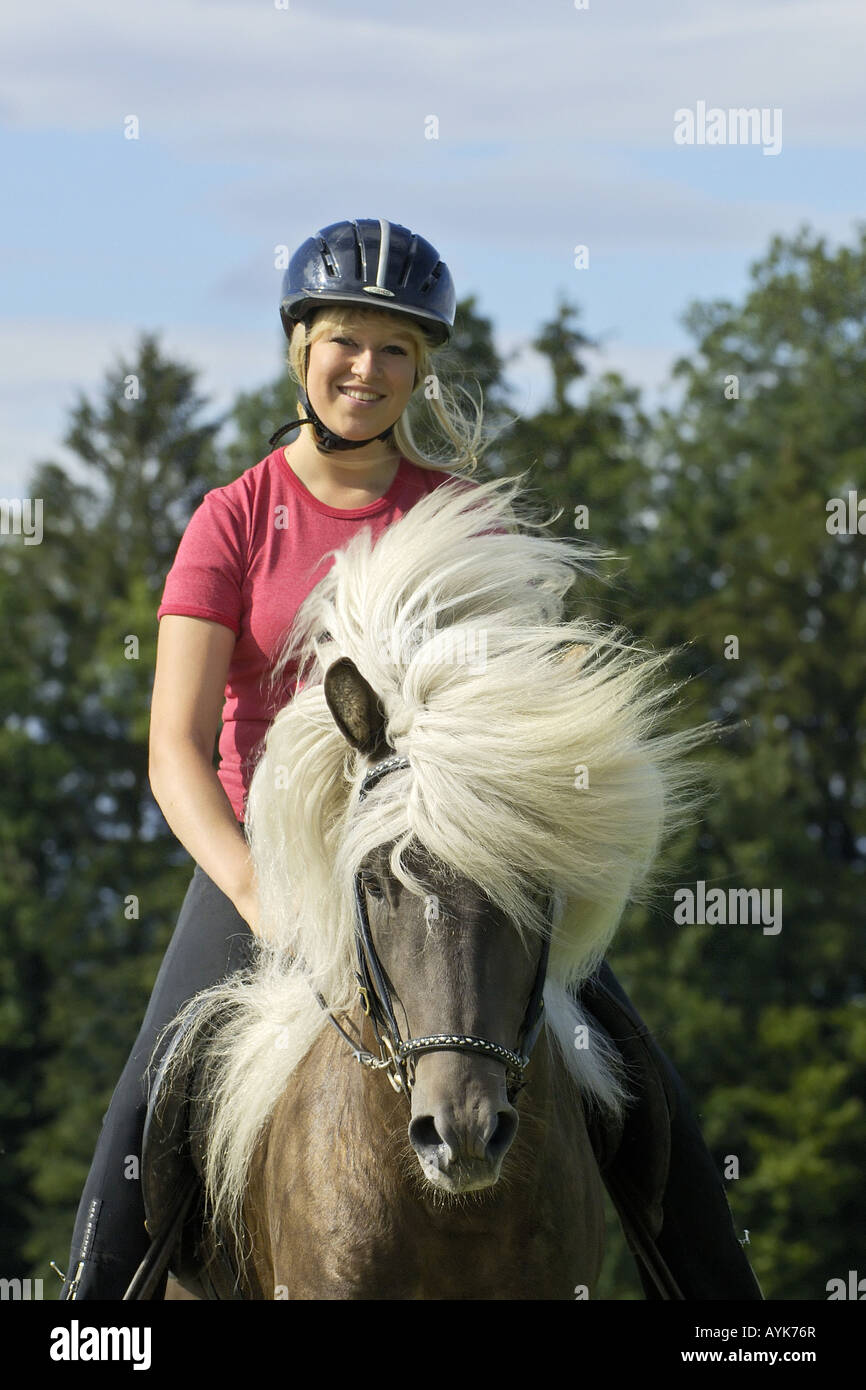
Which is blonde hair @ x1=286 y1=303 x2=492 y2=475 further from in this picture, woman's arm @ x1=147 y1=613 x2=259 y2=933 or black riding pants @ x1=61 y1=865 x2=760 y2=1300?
black riding pants @ x1=61 y1=865 x2=760 y2=1300

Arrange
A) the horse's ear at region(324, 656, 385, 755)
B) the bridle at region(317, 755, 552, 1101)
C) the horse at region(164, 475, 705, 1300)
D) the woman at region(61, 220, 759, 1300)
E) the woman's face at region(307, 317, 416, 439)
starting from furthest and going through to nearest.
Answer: the woman's face at region(307, 317, 416, 439) < the woman at region(61, 220, 759, 1300) < the horse's ear at region(324, 656, 385, 755) < the horse at region(164, 475, 705, 1300) < the bridle at region(317, 755, 552, 1101)

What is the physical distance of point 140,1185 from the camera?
491 centimetres

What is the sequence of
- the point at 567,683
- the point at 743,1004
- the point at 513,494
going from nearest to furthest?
the point at 567,683, the point at 513,494, the point at 743,1004

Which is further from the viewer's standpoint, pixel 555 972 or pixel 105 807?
pixel 105 807

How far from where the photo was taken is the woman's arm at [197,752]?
4.59 metres

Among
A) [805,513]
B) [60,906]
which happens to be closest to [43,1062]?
[60,906]

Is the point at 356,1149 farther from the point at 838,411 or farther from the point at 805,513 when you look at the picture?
the point at 838,411

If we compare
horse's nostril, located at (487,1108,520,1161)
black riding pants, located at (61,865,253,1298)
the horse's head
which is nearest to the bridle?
the horse's head

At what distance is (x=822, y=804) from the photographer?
37.3 m

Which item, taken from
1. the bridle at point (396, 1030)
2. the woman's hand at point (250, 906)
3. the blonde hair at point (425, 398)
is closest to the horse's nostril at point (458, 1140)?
the bridle at point (396, 1030)

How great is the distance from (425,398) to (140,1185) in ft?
8.93

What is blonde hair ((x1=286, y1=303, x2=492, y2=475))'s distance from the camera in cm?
522

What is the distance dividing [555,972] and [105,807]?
38.7 m

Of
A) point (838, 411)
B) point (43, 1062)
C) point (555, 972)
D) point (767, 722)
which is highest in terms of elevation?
point (838, 411)
